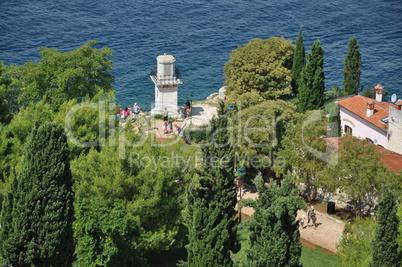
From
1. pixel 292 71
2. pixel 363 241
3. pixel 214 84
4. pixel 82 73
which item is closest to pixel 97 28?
pixel 214 84

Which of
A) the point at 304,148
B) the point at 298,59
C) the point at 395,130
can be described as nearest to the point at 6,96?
the point at 304,148

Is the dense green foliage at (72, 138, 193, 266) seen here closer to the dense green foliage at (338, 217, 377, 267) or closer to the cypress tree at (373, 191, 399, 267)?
the dense green foliage at (338, 217, 377, 267)

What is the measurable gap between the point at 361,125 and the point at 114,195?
90.2ft

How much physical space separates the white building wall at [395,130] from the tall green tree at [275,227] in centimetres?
2806

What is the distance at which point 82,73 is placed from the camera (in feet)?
149

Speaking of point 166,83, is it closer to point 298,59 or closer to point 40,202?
point 298,59

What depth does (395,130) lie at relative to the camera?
158 feet

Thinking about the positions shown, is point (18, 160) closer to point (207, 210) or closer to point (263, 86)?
point (207, 210)

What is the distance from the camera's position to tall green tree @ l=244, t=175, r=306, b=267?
21.7 meters

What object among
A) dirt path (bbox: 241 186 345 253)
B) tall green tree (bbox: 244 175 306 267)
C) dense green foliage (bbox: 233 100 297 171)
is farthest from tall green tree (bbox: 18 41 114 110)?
tall green tree (bbox: 244 175 306 267)

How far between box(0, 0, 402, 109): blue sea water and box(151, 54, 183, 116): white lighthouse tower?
2602 cm

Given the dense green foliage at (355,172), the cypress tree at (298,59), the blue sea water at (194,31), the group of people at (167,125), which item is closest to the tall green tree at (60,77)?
the group of people at (167,125)

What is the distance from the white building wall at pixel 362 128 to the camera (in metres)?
49.9

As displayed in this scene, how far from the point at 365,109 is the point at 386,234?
2733 cm
